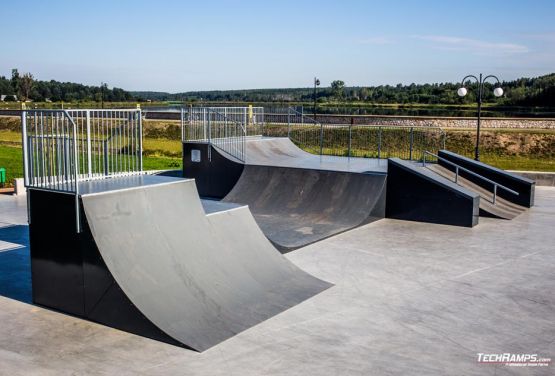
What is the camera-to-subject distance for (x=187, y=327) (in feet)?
20.6

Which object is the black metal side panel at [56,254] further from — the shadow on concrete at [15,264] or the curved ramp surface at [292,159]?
the curved ramp surface at [292,159]

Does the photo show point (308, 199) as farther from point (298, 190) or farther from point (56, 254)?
point (56, 254)

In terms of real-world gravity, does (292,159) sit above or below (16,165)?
above

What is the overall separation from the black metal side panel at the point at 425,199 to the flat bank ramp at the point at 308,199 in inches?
13.0

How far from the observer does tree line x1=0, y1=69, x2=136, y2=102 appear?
83938 millimetres

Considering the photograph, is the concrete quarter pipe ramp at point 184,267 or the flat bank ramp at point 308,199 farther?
the flat bank ramp at point 308,199

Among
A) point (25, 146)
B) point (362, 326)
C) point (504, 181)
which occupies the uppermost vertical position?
point (25, 146)

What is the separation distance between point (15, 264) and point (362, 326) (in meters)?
5.96

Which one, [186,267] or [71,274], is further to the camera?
[186,267]

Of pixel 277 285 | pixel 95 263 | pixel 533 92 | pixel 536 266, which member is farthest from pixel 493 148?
pixel 533 92

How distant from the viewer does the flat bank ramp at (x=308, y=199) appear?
1246 centimetres

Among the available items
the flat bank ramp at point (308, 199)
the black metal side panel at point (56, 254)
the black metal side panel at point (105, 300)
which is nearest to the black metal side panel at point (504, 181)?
the flat bank ramp at point (308, 199)

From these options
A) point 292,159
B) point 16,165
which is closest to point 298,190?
point 292,159

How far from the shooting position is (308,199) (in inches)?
554
